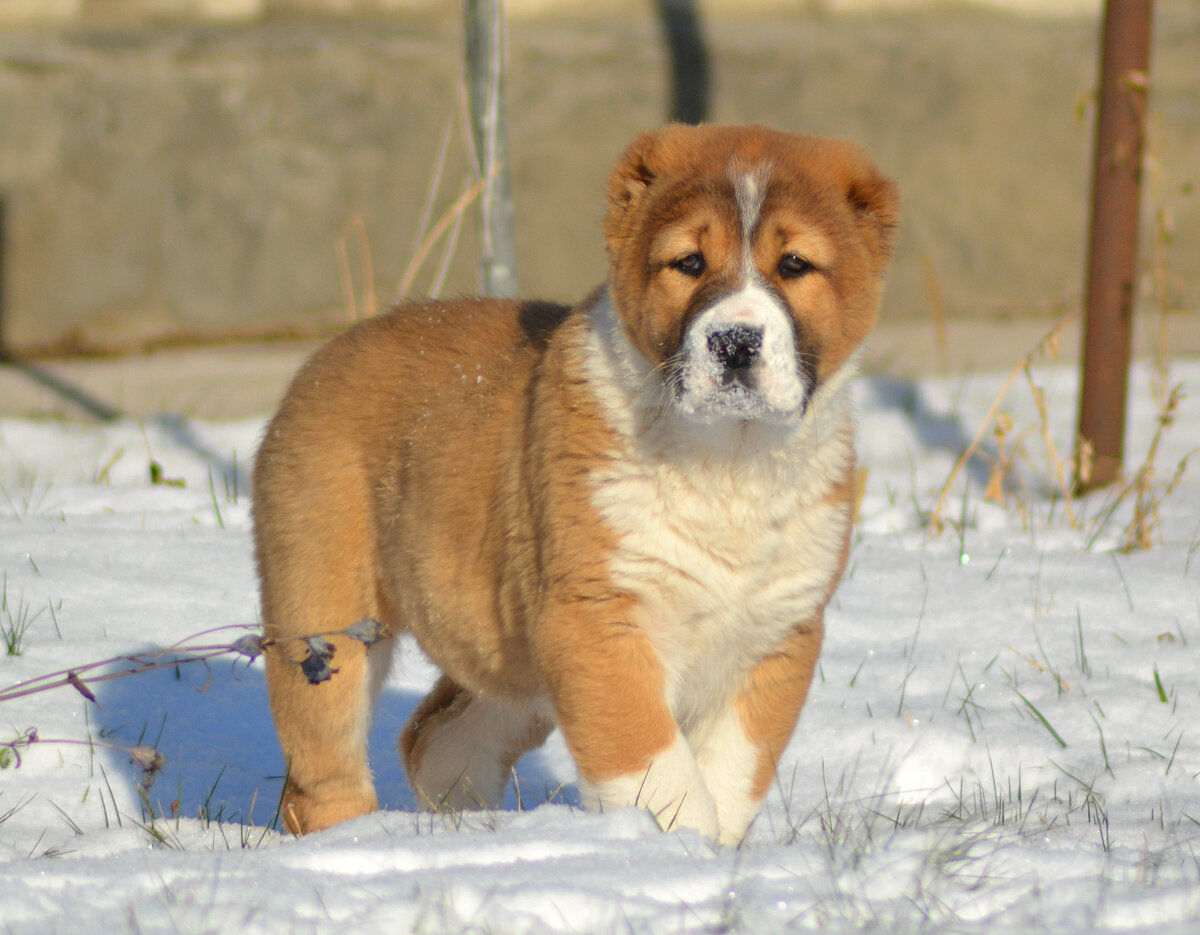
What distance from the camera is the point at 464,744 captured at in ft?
13.5

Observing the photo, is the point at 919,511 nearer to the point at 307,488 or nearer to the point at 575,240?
the point at 307,488

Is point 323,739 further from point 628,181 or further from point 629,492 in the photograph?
point 628,181

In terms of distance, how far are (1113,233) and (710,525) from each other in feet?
12.4

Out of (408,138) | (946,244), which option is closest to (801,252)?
(408,138)

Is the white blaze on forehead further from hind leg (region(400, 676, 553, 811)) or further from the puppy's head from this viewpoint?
hind leg (region(400, 676, 553, 811))

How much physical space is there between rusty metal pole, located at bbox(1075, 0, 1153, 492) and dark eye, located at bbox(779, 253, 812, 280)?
3.23 metres

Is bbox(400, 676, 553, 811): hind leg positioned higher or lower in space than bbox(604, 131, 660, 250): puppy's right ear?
lower

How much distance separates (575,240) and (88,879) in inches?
292

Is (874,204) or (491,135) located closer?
(874,204)

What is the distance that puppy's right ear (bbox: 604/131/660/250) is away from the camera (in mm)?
3461

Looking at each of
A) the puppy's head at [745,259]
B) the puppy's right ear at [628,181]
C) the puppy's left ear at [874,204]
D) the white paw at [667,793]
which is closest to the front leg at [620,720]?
the white paw at [667,793]

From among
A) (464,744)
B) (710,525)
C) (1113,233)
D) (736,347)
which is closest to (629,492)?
(710,525)

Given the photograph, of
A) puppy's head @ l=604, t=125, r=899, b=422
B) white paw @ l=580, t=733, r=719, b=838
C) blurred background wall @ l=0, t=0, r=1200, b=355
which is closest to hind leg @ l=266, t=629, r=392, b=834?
white paw @ l=580, t=733, r=719, b=838

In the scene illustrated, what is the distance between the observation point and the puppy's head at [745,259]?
9.75 feet
